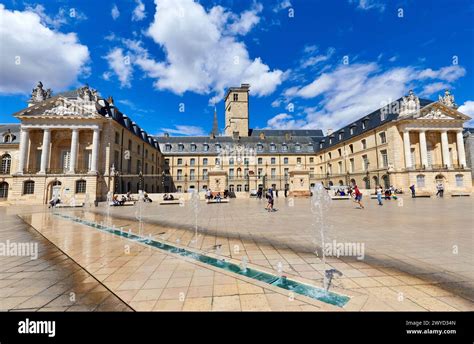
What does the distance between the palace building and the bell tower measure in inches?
657

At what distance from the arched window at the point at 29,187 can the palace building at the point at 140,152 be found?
0.13m

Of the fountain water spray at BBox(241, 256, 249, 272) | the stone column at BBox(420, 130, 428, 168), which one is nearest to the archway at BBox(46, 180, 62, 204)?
the fountain water spray at BBox(241, 256, 249, 272)

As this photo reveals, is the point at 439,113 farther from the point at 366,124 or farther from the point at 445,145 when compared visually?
the point at 366,124

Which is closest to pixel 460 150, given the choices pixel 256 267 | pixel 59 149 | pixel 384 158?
pixel 384 158

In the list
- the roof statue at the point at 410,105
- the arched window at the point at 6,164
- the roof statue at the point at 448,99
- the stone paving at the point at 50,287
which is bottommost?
the stone paving at the point at 50,287

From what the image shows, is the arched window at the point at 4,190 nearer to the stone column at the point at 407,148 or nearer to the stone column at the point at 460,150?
the stone column at the point at 407,148

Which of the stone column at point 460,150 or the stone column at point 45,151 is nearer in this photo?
the stone column at point 45,151

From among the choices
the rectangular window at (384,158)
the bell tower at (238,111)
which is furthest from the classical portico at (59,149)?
the rectangular window at (384,158)

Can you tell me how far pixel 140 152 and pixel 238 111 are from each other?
32247 mm

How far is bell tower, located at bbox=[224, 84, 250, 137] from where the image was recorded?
6344 cm

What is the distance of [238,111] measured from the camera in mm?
64312

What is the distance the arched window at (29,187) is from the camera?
28.6 meters

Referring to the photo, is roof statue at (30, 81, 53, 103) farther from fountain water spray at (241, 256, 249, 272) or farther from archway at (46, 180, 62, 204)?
fountain water spray at (241, 256, 249, 272)

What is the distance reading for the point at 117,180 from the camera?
30812 mm
